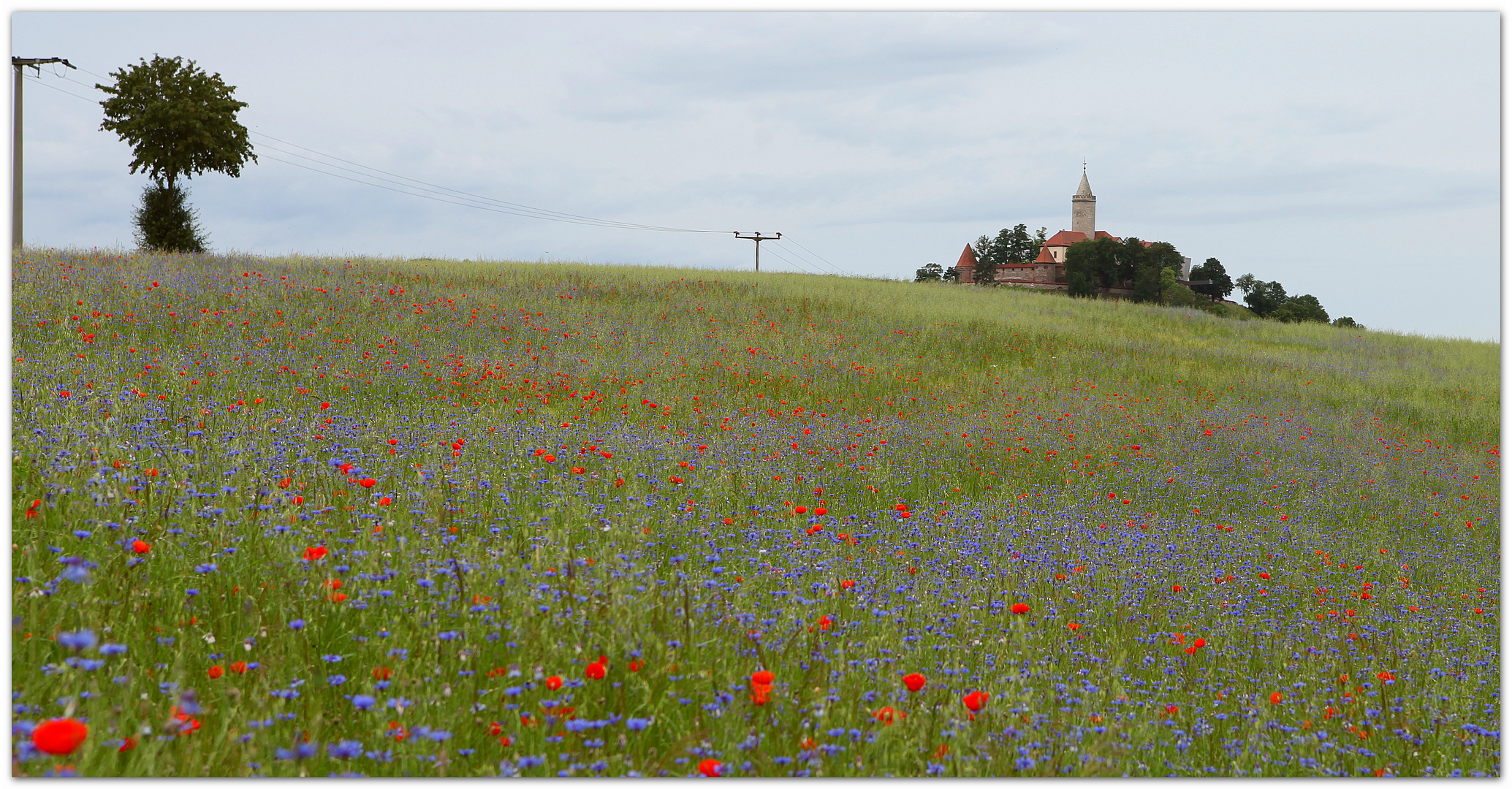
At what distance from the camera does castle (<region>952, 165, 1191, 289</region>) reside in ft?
315

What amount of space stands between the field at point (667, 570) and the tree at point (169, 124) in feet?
54.0

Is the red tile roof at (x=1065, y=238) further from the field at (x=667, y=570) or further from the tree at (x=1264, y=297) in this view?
the field at (x=667, y=570)

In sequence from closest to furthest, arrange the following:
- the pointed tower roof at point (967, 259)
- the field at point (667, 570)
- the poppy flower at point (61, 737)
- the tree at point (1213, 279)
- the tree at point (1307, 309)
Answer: the poppy flower at point (61, 737)
the field at point (667, 570)
the tree at point (1307, 309)
the tree at point (1213, 279)
the pointed tower roof at point (967, 259)

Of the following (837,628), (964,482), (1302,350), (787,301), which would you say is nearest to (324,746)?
(837,628)

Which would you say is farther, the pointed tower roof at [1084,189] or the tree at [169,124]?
the pointed tower roof at [1084,189]

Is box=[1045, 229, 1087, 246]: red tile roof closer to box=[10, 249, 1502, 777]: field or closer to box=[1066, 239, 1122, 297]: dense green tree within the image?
box=[1066, 239, 1122, 297]: dense green tree

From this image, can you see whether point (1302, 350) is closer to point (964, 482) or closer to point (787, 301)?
point (787, 301)

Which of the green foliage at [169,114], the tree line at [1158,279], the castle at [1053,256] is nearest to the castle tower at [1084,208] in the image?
the castle at [1053,256]

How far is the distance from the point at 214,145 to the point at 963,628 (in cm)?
3097

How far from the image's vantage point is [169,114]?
2658 centimetres

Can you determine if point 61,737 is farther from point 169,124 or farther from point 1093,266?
point 1093,266

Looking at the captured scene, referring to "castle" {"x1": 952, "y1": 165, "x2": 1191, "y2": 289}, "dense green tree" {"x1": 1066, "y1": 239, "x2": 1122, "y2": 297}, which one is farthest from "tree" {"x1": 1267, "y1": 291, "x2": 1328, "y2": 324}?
"castle" {"x1": 952, "y1": 165, "x2": 1191, "y2": 289}

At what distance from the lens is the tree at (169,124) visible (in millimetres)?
26781

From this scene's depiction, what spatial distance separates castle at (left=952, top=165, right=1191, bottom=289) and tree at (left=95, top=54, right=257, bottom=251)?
244 feet
